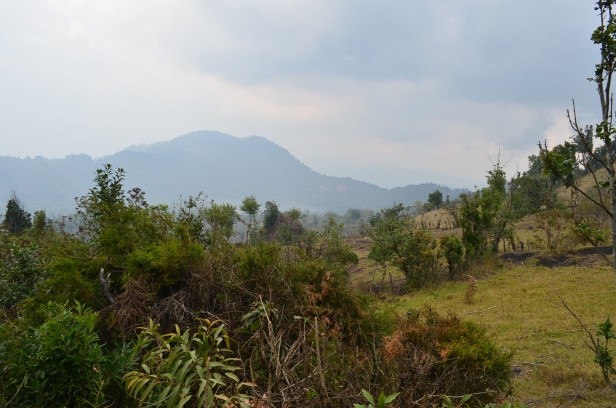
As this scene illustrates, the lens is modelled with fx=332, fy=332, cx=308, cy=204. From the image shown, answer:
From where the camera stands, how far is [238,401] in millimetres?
1648

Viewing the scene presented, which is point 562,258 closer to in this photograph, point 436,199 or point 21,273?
point 21,273

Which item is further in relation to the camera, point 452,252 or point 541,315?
point 452,252

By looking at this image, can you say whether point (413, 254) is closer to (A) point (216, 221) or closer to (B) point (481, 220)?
(B) point (481, 220)

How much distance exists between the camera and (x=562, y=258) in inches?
637

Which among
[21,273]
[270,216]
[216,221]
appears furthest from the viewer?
[270,216]

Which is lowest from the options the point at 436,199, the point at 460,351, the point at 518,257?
the point at 518,257

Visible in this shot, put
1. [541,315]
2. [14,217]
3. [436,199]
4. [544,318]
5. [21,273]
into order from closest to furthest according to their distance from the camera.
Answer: [21,273], [544,318], [541,315], [14,217], [436,199]

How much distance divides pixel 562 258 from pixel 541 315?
8295 mm

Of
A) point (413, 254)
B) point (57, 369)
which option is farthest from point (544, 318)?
point (57, 369)

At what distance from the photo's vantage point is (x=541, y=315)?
992cm

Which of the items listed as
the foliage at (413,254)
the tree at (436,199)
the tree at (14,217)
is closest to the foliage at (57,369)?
the foliage at (413,254)

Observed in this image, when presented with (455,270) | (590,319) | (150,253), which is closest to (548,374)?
(590,319)

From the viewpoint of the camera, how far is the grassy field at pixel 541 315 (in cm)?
550

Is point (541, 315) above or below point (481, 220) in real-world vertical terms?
below
